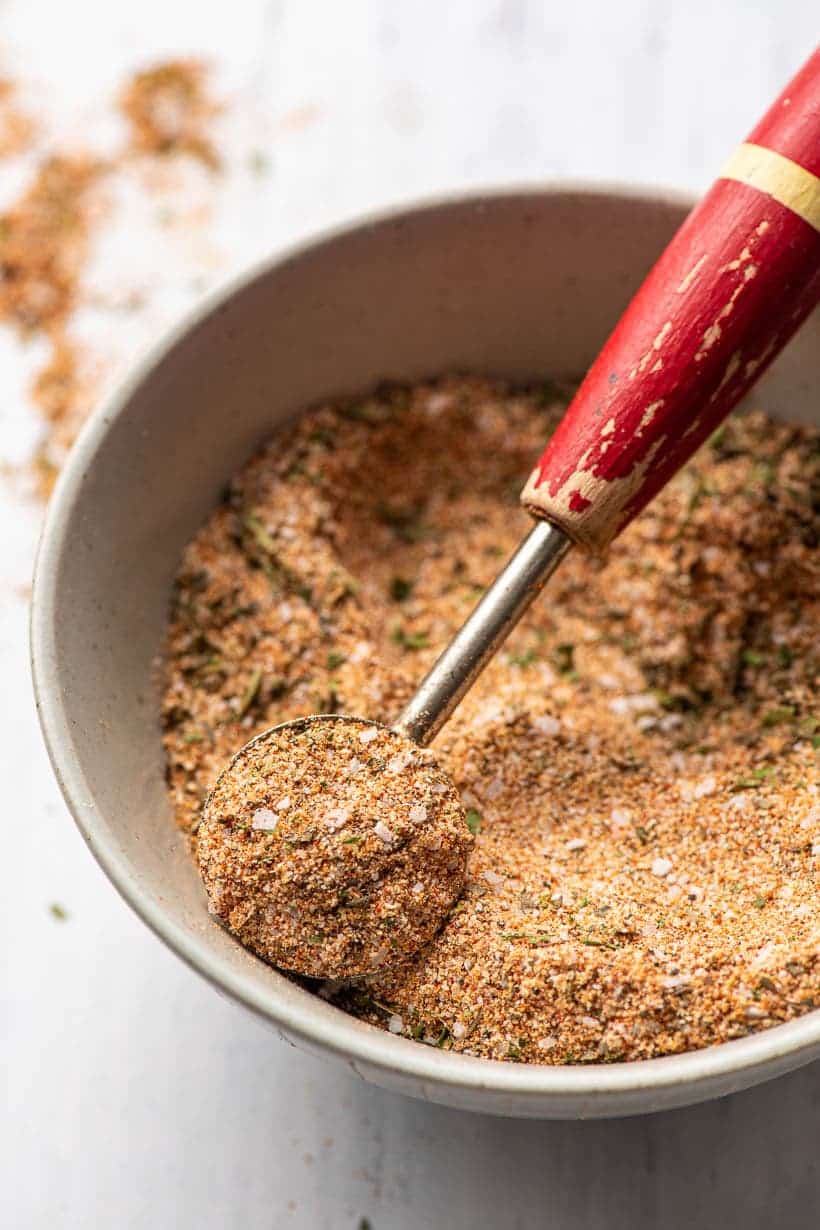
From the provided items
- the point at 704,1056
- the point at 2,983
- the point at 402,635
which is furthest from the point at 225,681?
the point at 704,1056

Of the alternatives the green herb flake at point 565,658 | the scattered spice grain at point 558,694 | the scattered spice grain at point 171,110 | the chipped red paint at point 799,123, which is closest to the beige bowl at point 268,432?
the scattered spice grain at point 558,694

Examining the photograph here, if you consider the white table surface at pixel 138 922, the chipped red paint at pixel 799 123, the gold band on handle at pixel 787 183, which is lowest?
the white table surface at pixel 138 922

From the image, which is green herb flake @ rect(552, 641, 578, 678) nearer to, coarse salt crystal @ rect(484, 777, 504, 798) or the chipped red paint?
coarse salt crystal @ rect(484, 777, 504, 798)

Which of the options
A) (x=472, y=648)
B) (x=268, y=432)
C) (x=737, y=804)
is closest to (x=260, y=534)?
(x=268, y=432)

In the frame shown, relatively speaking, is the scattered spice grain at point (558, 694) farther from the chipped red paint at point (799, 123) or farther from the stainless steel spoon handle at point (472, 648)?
the chipped red paint at point (799, 123)

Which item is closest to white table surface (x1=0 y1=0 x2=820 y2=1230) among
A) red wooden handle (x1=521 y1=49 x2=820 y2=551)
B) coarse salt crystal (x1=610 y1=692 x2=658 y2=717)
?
red wooden handle (x1=521 y1=49 x2=820 y2=551)

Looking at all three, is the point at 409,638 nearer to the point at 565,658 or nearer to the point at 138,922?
the point at 565,658

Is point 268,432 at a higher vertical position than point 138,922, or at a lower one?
higher
